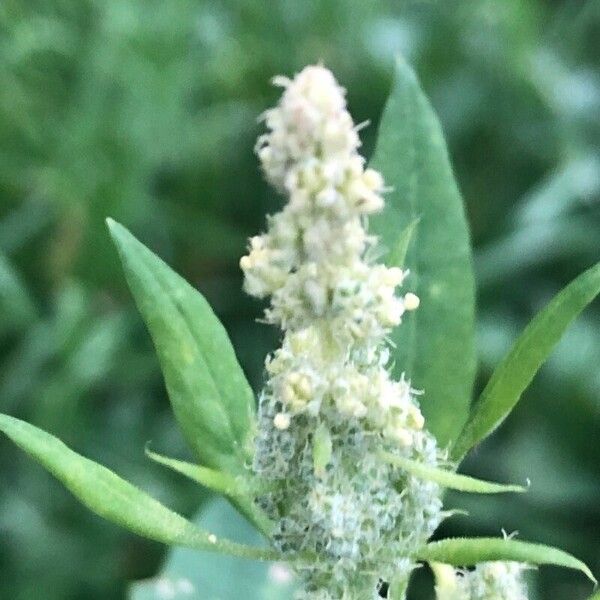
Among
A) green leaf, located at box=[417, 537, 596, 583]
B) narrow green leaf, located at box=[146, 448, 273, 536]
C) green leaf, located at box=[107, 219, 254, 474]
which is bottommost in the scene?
green leaf, located at box=[417, 537, 596, 583]

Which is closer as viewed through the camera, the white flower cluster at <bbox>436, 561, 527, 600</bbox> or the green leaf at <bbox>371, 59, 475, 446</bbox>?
the white flower cluster at <bbox>436, 561, 527, 600</bbox>

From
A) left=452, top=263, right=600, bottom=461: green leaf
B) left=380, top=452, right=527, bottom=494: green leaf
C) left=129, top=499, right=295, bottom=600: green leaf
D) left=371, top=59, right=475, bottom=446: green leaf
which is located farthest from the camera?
left=129, top=499, right=295, bottom=600: green leaf

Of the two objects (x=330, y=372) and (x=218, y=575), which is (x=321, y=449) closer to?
(x=330, y=372)

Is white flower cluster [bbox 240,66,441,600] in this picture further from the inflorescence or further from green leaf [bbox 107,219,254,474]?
green leaf [bbox 107,219,254,474]

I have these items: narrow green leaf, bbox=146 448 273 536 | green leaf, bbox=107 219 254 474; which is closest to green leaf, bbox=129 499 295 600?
green leaf, bbox=107 219 254 474

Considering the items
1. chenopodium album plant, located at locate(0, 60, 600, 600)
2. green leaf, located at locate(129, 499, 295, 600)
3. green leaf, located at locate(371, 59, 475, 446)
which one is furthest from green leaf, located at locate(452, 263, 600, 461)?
green leaf, located at locate(129, 499, 295, 600)

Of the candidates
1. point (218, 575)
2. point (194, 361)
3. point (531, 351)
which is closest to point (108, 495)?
point (194, 361)

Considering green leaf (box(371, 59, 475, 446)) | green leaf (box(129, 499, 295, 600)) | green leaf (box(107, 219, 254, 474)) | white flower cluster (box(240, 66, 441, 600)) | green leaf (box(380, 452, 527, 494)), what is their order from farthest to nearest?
green leaf (box(129, 499, 295, 600)), green leaf (box(371, 59, 475, 446)), green leaf (box(107, 219, 254, 474)), green leaf (box(380, 452, 527, 494)), white flower cluster (box(240, 66, 441, 600))

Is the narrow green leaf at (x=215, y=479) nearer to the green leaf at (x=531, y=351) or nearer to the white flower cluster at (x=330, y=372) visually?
the white flower cluster at (x=330, y=372)

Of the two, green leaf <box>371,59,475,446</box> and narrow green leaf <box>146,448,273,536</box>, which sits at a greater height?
green leaf <box>371,59,475,446</box>
